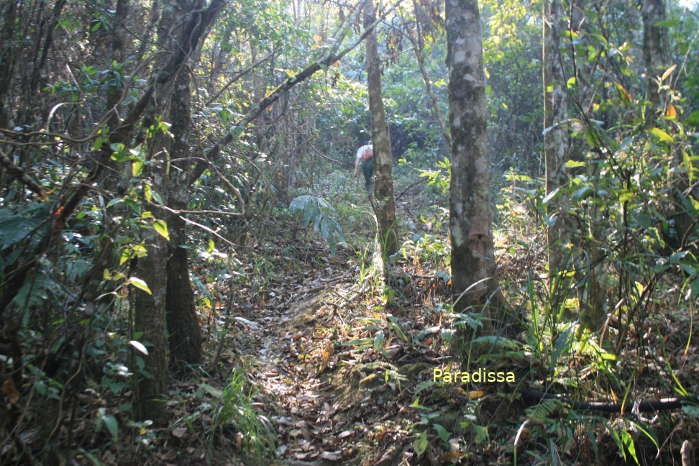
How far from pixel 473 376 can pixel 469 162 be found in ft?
5.86

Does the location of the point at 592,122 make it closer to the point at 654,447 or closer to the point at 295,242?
the point at 654,447

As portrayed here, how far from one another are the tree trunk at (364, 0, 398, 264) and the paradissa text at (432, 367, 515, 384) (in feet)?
10.1

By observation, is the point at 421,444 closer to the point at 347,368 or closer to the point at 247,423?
the point at 247,423

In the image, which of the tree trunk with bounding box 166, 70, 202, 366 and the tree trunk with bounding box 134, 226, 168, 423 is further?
the tree trunk with bounding box 166, 70, 202, 366

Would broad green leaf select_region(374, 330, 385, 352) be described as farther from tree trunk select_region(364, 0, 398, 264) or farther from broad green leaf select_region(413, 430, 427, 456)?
tree trunk select_region(364, 0, 398, 264)

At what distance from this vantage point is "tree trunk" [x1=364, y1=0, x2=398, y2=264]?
7195 mm

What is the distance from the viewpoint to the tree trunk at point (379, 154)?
283 inches

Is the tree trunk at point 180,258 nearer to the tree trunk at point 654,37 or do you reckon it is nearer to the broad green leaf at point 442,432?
the broad green leaf at point 442,432

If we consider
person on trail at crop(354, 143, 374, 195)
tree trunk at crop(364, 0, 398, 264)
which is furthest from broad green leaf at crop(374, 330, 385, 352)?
person on trail at crop(354, 143, 374, 195)

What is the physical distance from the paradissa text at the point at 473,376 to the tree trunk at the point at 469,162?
0.59m

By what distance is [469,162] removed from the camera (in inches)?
173

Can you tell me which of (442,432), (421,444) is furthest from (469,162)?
(421,444)

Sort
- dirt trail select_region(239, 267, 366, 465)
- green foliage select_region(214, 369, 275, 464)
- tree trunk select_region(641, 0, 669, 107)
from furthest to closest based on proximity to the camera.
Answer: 1. tree trunk select_region(641, 0, 669, 107)
2. dirt trail select_region(239, 267, 366, 465)
3. green foliage select_region(214, 369, 275, 464)

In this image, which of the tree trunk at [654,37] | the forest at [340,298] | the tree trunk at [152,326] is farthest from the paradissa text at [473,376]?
the tree trunk at [654,37]
